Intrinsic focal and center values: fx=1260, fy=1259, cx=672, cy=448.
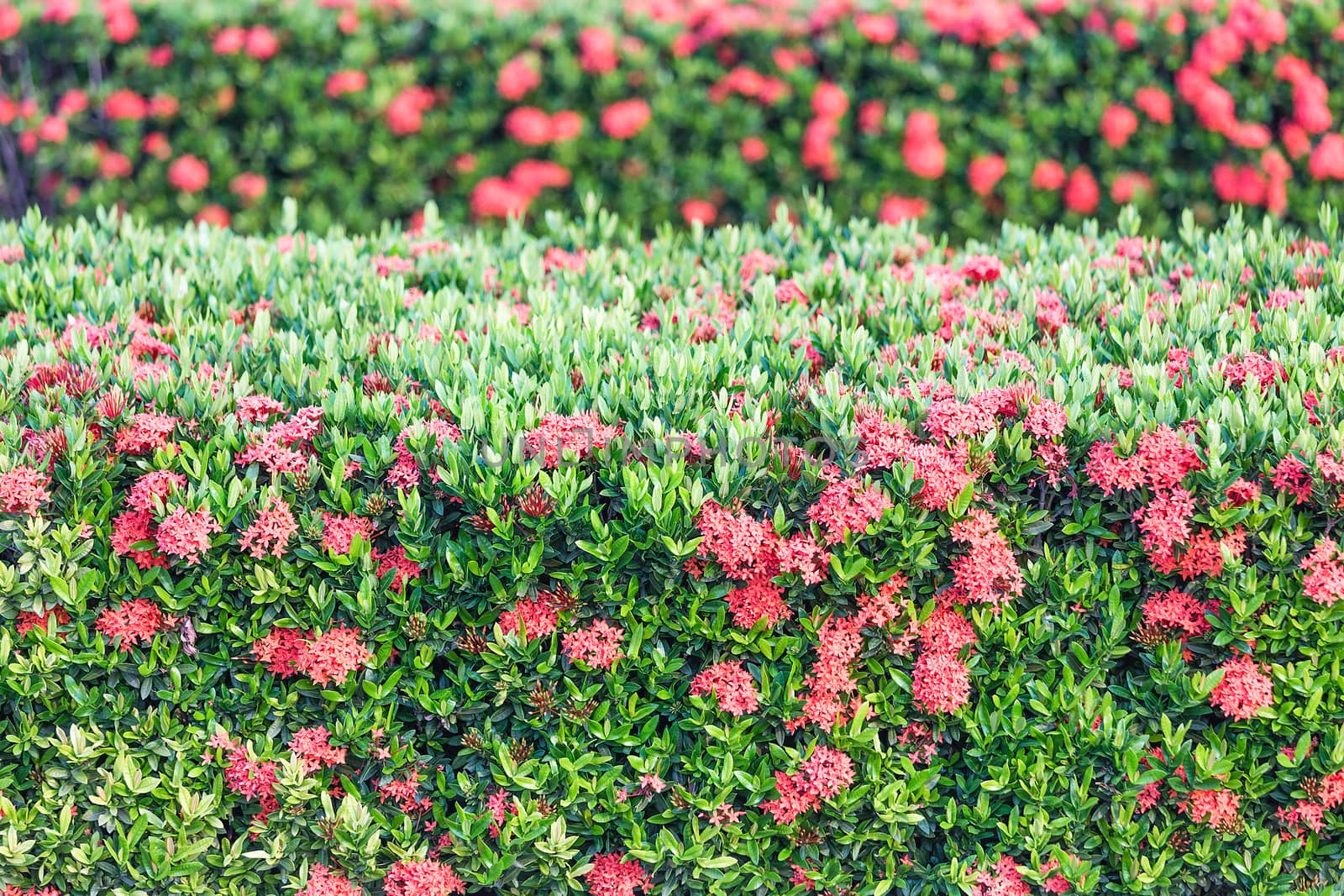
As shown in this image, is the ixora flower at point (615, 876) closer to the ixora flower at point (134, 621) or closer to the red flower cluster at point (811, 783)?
the red flower cluster at point (811, 783)

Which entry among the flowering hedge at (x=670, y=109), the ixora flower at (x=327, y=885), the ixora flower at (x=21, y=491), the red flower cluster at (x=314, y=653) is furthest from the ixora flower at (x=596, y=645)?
the flowering hedge at (x=670, y=109)

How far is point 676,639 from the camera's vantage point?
121 inches

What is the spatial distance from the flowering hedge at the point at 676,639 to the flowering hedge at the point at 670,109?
13.6 ft

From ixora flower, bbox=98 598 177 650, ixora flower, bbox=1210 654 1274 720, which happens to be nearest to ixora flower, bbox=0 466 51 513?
ixora flower, bbox=98 598 177 650

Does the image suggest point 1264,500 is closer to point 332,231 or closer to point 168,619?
point 168,619

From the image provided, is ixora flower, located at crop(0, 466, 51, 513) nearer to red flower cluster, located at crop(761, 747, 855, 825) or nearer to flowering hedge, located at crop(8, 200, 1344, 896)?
flowering hedge, located at crop(8, 200, 1344, 896)

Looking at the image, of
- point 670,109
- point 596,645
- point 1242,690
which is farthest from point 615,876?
point 670,109

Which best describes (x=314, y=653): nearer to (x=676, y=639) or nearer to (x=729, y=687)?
(x=676, y=639)

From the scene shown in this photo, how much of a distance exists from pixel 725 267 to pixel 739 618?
5.98 feet

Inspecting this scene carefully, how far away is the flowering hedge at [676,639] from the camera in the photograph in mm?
2963

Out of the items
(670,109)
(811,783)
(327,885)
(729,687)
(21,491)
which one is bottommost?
(327,885)

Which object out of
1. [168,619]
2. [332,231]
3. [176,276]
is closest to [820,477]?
[168,619]

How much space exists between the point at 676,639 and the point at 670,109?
464 centimetres

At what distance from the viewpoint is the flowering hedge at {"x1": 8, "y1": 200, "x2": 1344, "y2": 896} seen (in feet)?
9.72
